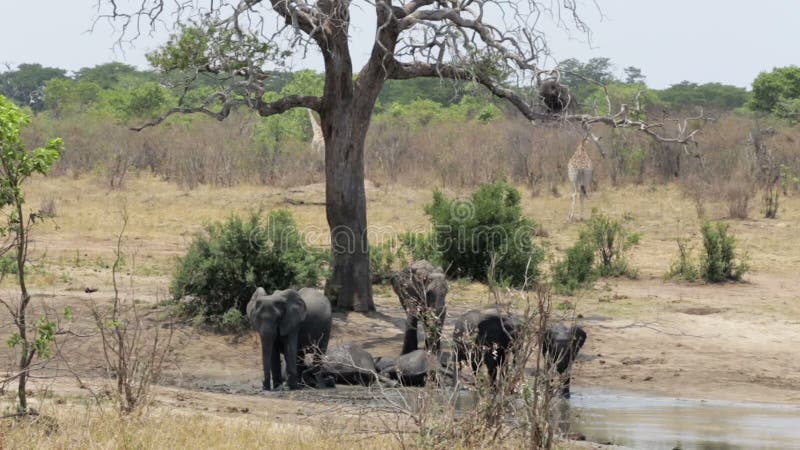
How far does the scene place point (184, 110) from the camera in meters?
13.3

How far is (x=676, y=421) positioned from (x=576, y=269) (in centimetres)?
652

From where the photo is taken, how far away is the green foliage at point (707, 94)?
197ft

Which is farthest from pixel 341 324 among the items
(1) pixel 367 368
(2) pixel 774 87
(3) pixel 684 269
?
(2) pixel 774 87

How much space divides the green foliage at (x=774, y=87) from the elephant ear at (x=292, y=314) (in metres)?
36.5

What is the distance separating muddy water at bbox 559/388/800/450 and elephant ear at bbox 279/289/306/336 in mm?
2492

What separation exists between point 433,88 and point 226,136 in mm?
28285

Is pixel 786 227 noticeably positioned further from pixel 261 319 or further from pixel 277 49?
pixel 261 319

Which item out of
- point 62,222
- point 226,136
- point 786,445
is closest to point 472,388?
point 786,445

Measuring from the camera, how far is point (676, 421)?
10.0 metres

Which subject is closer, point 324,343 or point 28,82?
point 324,343

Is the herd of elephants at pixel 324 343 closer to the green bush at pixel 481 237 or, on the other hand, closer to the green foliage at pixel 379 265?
the green foliage at pixel 379 265

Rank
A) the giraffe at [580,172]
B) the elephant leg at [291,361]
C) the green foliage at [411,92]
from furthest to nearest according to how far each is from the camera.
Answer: the green foliage at [411,92] → the giraffe at [580,172] → the elephant leg at [291,361]

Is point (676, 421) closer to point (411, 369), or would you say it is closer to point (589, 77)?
point (411, 369)

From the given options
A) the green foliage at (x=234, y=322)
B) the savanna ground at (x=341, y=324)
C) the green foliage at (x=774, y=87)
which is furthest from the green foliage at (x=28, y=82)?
the green foliage at (x=234, y=322)
